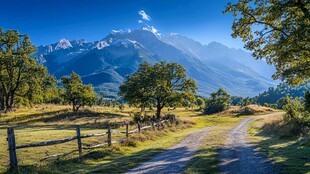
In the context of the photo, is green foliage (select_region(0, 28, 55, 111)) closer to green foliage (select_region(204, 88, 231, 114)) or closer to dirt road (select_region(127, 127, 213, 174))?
dirt road (select_region(127, 127, 213, 174))

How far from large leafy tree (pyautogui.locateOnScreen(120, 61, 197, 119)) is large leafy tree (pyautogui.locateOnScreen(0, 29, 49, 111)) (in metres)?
26.2

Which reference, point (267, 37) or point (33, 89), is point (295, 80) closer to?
point (267, 37)

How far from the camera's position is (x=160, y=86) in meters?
52.3

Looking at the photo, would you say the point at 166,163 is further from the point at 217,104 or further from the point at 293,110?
the point at 217,104

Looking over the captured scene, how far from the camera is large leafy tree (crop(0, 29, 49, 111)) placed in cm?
6344

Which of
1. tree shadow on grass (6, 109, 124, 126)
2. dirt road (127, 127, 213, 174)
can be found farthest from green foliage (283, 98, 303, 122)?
tree shadow on grass (6, 109, 124, 126)

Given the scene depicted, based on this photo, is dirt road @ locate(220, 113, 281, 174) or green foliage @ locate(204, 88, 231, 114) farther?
green foliage @ locate(204, 88, 231, 114)

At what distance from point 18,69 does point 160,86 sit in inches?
1464

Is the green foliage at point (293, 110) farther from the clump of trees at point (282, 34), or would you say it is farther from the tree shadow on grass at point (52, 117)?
the tree shadow on grass at point (52, 117)

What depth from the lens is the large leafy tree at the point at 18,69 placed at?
63.4 meters

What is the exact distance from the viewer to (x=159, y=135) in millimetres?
32281

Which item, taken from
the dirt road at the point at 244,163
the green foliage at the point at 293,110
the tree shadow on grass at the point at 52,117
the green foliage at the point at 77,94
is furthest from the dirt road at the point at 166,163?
the green foliage at the point at 77,94

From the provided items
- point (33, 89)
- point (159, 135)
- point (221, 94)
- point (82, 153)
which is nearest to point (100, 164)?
point (82, 153)

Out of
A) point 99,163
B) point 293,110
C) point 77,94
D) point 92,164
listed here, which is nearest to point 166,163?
point 99,163
